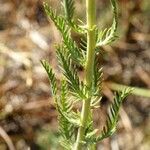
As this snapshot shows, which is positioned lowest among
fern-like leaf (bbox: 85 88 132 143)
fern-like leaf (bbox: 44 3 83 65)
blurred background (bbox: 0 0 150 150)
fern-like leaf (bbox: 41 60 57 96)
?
blurred background (bbox: 0 0 150 150)

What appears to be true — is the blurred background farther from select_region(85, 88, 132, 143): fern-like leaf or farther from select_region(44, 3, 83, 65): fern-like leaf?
select_region(44, 3, 83, 65): fern-like leaf

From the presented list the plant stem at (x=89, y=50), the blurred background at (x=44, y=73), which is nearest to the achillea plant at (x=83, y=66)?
the plant stem at (x=89, y=50)

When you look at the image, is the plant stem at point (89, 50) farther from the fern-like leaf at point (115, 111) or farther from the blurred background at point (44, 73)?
the blurred background at point (44, 73)

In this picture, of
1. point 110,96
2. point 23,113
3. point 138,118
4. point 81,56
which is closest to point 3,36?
point 23,113

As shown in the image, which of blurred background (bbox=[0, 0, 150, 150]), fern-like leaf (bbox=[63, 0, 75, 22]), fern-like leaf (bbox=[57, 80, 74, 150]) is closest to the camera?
fern-like leaf (bbox=[63, 0, 75, 22])

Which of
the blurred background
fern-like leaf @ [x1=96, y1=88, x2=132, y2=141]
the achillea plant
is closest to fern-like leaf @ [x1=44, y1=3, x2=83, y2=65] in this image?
the achillea plant

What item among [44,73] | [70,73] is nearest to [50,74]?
[70,73]

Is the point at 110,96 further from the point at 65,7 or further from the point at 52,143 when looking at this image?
the point at 65,7
